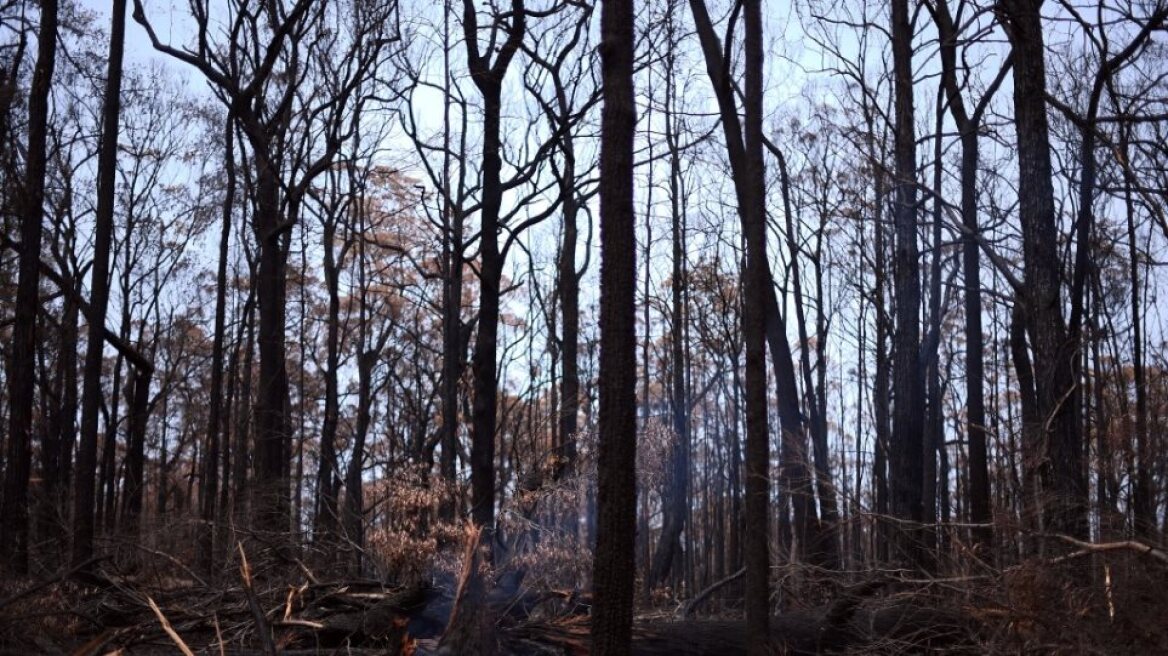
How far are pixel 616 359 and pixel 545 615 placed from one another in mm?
4018

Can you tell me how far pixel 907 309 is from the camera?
18.2 meters

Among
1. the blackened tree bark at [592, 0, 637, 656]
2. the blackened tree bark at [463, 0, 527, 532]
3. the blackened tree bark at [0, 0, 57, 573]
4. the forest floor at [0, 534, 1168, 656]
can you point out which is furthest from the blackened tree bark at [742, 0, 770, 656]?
the blackened tree bark at [0, 0, 57, 573]

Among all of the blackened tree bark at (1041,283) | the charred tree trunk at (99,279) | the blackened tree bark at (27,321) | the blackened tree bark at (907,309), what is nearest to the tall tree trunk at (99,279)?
the charred tree trunk at (99,279)

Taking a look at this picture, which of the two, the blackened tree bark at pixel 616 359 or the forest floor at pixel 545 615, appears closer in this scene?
the forest floor at pixel 545 615

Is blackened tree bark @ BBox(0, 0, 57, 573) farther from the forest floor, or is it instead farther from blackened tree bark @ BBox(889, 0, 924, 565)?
blackened tree bark @ BBox(889, 0, 924, 565)

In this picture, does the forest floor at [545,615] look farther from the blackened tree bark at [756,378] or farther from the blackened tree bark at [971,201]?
the blackened tree bark at [971,201]

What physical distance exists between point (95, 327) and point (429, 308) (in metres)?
16.0

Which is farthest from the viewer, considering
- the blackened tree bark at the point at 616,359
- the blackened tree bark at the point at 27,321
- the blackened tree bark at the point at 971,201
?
the blackened tree bark at the point at 971,201

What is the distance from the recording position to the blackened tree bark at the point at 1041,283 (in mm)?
10328

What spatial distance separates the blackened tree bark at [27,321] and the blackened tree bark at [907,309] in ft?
42.9

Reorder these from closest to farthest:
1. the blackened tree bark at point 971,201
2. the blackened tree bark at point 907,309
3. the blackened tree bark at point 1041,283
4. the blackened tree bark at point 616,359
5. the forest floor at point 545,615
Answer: the forest floor at point 545,615
the blackened tree bark at point 616,359
the blackened tree bark at point 1041,283
the blackened tree bark at point 907,309
the blackened tree bark at point 971,201

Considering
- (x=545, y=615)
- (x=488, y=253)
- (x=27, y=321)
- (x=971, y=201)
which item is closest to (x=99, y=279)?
(x=27, y=321)

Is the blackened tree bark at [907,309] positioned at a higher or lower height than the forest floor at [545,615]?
higher

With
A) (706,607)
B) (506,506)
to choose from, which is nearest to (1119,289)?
(706,607)
